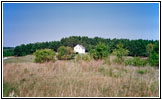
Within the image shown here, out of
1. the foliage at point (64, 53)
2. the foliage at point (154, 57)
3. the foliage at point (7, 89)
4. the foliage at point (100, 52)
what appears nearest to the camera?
the foliage at point (7, 89)

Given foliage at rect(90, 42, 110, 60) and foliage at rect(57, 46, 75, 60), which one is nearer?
foliage at rect(90, 42, 110, 60)

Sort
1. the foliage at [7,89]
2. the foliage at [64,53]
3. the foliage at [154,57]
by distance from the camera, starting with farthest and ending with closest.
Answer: the foliage at [64,53], the foliage at [154,57], the foliage at [7,89]

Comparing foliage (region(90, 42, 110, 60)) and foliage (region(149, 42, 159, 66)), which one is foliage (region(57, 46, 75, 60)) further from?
foliage (region(149, 42, 159, 66))

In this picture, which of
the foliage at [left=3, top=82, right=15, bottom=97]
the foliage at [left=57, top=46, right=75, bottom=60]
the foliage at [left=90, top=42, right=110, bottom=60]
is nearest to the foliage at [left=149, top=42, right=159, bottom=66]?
the foliage at [left=90, top=42, right=110, bottom=60]

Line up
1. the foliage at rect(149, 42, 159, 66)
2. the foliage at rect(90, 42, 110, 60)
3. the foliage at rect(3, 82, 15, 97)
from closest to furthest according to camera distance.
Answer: the foliage at rect(3, 82, 15, 97), the foliage at rect(149, 42, 159, 66), the foliage at rect(90, 42, 110, 60)

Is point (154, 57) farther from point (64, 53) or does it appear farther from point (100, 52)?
point (64, 53)

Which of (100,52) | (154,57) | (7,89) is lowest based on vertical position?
(7,89)

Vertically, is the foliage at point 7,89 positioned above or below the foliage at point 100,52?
below

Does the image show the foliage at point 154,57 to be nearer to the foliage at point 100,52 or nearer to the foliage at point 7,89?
the foliage at point 100,52

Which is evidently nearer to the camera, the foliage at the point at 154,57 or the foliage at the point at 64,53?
the foliage at the point at 154,57

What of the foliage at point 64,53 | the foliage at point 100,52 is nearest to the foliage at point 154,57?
the foliage at point 100,52

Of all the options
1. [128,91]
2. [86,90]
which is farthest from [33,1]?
[128,91]

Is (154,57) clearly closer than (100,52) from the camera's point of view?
Yes

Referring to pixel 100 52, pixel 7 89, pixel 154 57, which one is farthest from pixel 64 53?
pixel 7 89
